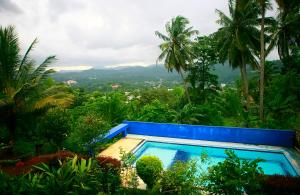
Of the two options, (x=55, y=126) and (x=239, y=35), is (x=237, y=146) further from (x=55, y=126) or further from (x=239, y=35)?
(x=239, y=35)

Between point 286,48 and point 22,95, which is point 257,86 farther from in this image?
point 22,95

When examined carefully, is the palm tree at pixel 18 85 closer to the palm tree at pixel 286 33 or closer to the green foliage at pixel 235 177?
the green foliage at pixel 235 177

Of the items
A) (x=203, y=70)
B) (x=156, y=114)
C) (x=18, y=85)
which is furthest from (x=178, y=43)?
(x=18, y=85)

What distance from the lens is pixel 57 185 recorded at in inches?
202

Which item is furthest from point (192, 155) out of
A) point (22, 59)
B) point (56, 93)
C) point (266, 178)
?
point (22, 59)

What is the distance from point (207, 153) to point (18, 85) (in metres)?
8.79

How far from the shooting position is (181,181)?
5.46 metres

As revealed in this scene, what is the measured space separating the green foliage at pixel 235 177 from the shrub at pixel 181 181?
43 cm

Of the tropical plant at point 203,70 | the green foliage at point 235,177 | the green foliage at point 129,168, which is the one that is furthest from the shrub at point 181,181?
the tropical plant at point 203,70

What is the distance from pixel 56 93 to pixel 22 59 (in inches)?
71.9

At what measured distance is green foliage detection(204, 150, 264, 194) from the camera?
4543 mm

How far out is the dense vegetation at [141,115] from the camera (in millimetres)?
5207

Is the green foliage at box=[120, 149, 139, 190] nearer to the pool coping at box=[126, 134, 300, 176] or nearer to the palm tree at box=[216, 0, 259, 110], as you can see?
the pool coping at box=[126, 134, 300, 176]

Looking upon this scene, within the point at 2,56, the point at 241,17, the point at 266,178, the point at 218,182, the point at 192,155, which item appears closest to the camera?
the point at 218,182
